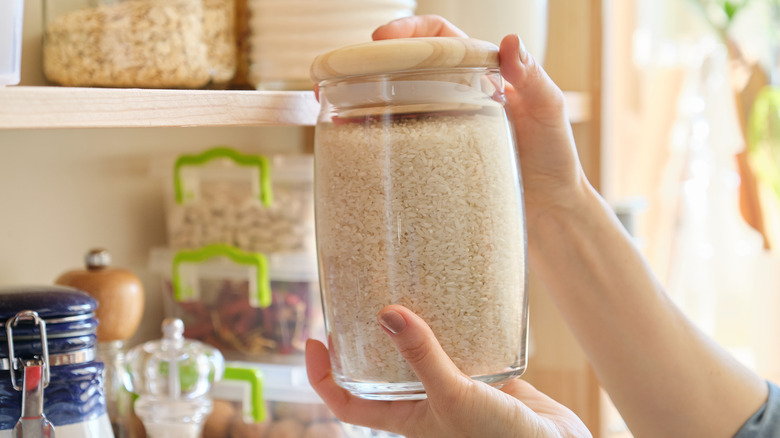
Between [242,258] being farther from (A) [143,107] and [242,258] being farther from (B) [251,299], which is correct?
(A) [143,107]

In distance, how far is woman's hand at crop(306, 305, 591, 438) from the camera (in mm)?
503

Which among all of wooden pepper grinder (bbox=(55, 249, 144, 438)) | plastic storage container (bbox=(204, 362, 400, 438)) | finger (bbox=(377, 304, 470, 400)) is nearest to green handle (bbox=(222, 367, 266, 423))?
plastic storage container (bbox=(204, 362, 400, 438))

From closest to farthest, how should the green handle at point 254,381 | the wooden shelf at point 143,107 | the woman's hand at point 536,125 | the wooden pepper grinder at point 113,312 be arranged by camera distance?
the wooden shelf at point 143,107 < the woman's hand at point 536,125 < the wooden pepper grinder at point 113,312 < the green handle at point 254,381

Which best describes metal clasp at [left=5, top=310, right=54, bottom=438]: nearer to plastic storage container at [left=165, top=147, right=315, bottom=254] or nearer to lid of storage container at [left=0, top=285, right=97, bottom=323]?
lid of storage container at [left=0, top=285, right=97, bottom=323]

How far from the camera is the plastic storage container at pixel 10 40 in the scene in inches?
19.8

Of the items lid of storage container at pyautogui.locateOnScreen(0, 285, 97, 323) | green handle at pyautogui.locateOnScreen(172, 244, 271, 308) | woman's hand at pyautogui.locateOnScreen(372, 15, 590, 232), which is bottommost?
green handle at pyautogui.locateOnScreen(172, 244, 271, 308)

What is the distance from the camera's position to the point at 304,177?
87 centimetres

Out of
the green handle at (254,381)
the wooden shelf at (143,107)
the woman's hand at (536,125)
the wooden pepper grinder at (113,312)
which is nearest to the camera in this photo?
the wooden shelf at (143,107)

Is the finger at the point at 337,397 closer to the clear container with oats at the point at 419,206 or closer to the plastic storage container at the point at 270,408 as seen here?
the clear container with oats at the point at 419,206

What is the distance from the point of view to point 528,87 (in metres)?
0.64

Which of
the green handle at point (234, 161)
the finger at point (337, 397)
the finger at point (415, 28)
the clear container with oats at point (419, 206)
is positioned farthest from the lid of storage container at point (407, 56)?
the green handle at point (234, 161)

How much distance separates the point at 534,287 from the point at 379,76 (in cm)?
64

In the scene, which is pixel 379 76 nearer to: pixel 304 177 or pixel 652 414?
pixel 304 177

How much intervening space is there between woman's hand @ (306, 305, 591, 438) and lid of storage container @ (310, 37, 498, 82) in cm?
15
